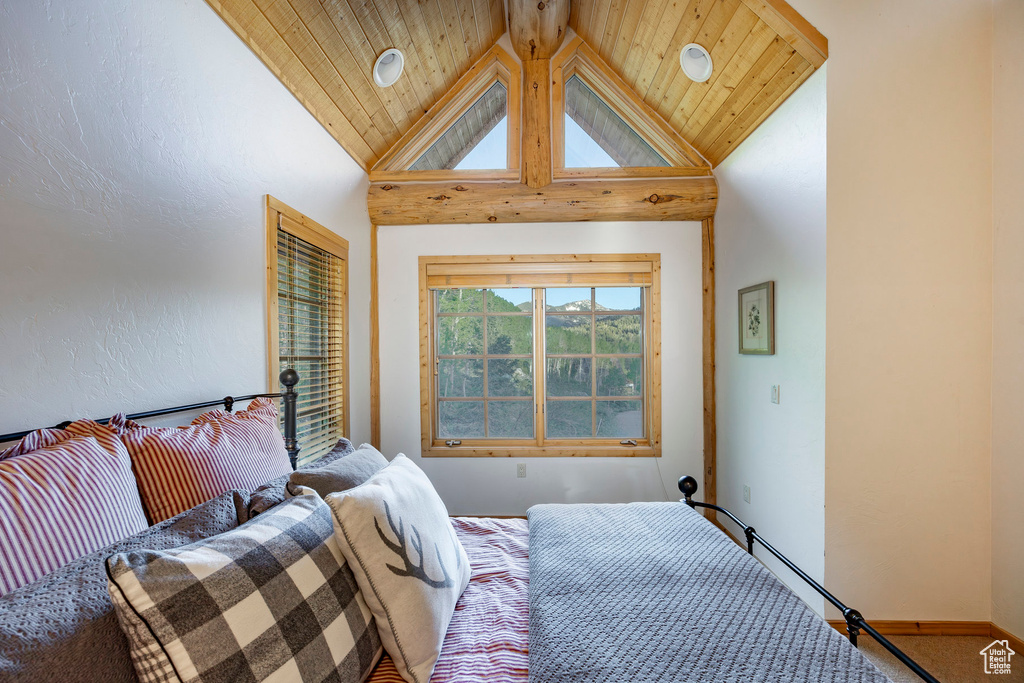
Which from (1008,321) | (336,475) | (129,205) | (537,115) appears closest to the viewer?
(336,475)

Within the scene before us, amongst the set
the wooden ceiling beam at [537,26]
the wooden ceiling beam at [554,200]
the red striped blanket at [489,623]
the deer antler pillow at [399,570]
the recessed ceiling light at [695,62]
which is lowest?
the red striped blanket at [489,623]

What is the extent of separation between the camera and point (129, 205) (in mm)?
1451

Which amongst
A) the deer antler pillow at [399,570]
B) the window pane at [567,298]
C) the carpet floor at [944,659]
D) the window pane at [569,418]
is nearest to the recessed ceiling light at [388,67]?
the window pane at [567,298]

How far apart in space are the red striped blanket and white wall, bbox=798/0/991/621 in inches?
63.5

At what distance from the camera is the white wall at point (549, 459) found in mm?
3629

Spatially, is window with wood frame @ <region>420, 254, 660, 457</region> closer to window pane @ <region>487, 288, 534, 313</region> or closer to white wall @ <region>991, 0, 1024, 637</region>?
window pane @ <region>487, 288, 534, 313</region>

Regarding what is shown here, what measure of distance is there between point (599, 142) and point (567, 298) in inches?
46.4

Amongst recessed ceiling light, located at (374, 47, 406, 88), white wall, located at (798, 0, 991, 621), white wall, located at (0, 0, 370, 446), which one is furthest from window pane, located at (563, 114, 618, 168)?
white wall, located at (0, 0, 370, 446)

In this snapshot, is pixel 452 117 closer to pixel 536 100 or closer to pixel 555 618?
pixel 536 100

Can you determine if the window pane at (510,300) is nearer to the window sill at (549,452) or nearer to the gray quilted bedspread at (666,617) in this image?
the window sill at (549,452)

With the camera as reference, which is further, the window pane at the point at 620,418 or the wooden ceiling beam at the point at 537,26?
the window pane at the point at 620,418

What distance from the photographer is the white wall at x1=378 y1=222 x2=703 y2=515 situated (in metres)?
3.63

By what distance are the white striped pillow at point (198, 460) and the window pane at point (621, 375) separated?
103 inches

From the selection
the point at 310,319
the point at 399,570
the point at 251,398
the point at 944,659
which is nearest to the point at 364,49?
the point at 310,319
